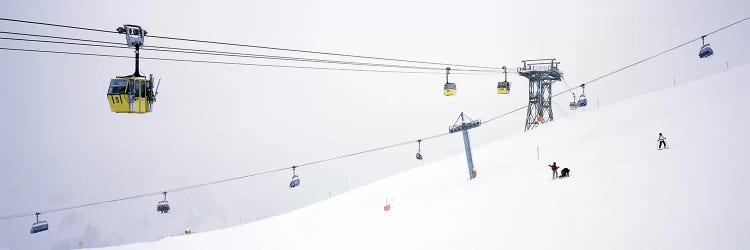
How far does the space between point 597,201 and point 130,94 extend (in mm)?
16353

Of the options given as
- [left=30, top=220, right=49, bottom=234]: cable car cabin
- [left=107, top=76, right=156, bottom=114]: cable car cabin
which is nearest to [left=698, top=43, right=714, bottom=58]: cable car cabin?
[left=107, top=76, right=156, bottom=114]: cable car cabin

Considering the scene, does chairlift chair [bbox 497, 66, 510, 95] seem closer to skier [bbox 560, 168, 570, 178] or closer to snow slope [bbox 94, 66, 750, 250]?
snow slope [bbox 94, 66, 750, 250]

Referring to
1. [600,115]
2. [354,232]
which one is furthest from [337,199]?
[600,115]

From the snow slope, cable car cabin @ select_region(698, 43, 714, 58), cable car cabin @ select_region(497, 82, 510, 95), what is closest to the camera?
the snow slope

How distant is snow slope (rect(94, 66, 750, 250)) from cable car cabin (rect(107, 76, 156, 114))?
1020cm

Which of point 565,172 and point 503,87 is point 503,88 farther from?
point 565,172

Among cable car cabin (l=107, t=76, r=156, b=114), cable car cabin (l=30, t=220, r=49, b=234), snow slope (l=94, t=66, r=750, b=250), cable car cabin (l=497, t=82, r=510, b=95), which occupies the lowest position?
cable car cabin (l=30, t=220, r=49, b=234)

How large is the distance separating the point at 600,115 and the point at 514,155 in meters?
14.2

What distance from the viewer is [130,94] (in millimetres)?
11367

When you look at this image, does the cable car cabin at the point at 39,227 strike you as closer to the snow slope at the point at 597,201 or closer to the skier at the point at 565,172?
the snow slope at the point at 597,201

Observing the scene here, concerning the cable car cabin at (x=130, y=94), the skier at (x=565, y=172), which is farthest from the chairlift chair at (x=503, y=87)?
the cable car cabin at (x=130, y=94)

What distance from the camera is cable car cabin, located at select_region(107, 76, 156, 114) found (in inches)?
448

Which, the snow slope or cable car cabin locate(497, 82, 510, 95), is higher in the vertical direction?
cable car cabin locate(497, 82, 510, 95)

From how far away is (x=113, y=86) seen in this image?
11.5 meters
